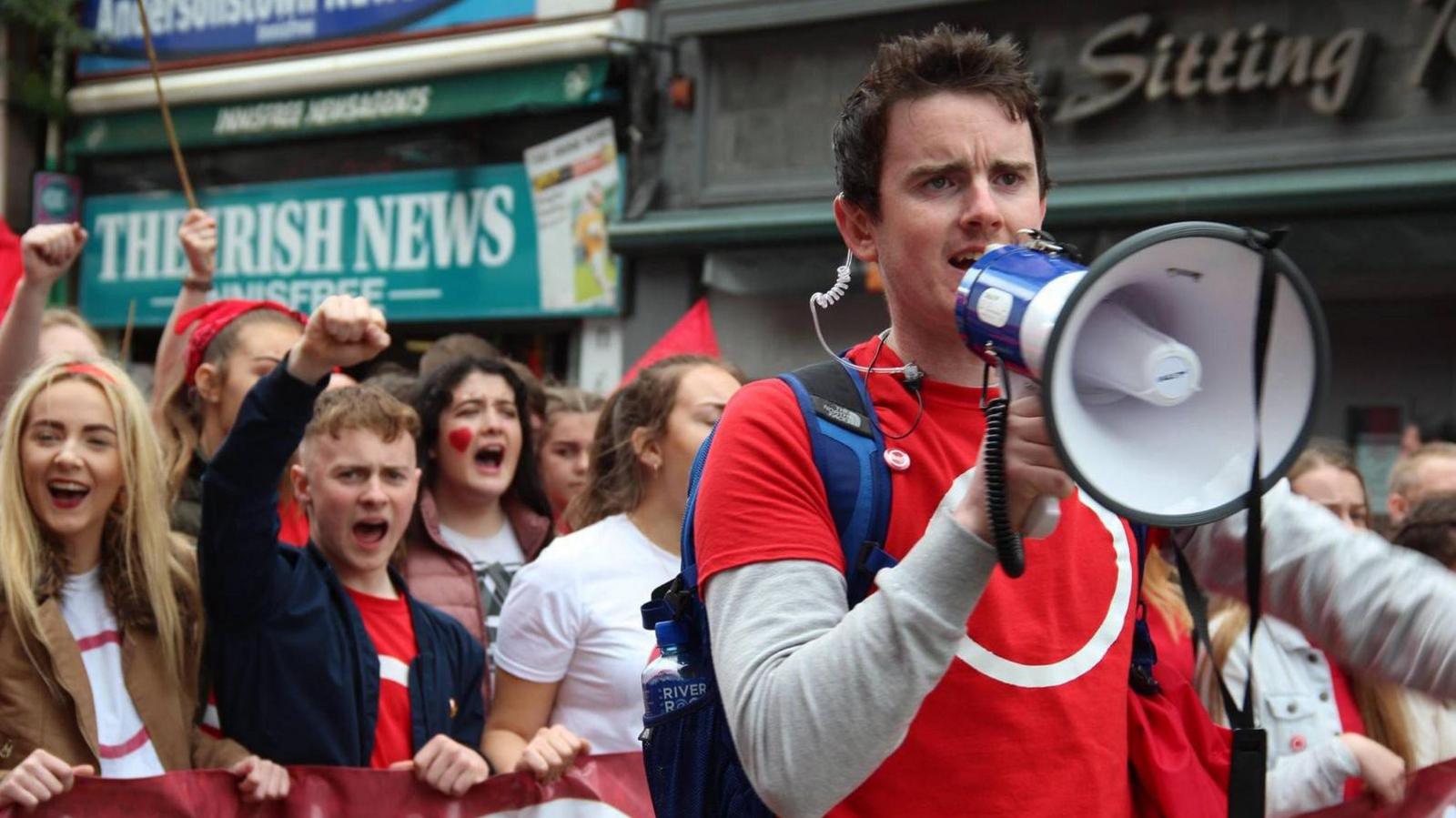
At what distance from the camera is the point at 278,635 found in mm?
3639

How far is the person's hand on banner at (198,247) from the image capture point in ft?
18.3

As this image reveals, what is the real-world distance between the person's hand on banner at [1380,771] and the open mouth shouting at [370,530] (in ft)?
6.93

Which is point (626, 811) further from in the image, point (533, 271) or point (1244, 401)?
point (533, 271)

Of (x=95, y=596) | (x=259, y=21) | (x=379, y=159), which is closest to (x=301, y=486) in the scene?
(x=95, y=596)

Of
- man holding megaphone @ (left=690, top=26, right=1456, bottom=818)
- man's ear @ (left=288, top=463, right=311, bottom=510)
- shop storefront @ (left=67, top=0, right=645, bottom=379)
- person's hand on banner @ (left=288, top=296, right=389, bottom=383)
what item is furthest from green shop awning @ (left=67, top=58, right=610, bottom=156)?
man holding megaphone @ (left=690, top=26, right=1456, bottom=818)

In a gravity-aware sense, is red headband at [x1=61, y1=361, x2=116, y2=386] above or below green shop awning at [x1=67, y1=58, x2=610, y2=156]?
below

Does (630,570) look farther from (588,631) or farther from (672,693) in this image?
(672,693)

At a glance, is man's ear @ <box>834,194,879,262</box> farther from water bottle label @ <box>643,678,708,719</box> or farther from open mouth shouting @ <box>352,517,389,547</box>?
open mouth shouting @ <box>352,517,389,547</box>

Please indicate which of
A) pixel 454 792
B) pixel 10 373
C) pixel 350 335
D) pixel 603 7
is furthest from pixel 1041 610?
pixel 603 7

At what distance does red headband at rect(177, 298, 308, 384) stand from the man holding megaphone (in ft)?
9.94

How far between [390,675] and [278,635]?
1.14ft

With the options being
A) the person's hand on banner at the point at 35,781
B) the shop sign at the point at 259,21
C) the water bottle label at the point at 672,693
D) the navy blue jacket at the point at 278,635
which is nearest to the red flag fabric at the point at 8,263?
the navy blue jacket at the point at 278,635

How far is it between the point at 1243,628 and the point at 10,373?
3118 mm

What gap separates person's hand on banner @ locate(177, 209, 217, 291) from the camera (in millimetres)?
5566
